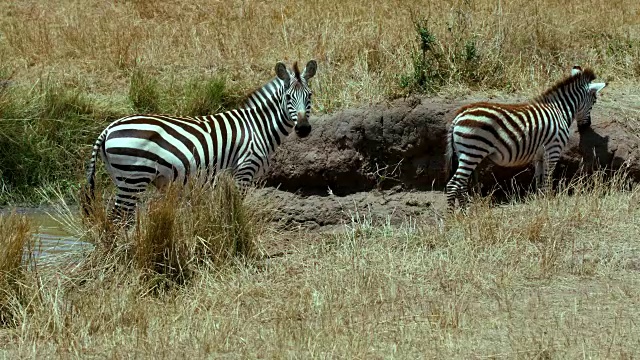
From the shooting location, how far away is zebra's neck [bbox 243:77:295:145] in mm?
10109

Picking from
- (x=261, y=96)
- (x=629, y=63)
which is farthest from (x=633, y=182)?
(x=261, y=96)

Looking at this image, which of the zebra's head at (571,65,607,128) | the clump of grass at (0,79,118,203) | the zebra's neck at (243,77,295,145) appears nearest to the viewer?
the zebra's neck at (243,77,295,145)

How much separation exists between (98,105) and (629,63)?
286 inches

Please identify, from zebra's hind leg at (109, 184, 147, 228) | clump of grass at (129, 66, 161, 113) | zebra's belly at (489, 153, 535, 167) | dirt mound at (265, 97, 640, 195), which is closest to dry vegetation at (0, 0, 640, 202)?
clump of grass at (129, 66, 161, 113)

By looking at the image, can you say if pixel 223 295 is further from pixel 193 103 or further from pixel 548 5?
pixel 548 5

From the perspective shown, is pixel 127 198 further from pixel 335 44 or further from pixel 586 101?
pixel 335 44

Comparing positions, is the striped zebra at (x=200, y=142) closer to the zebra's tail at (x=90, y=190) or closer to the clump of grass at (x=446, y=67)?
the zebra's tail at (x=90, y=190)

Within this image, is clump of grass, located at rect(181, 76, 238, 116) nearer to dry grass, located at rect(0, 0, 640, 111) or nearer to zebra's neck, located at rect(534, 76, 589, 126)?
dry grass, located at rect(0, 0, 640, 111)

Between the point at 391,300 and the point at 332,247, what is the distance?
154cm

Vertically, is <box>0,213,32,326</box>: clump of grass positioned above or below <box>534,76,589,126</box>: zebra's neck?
below

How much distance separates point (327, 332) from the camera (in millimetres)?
6031

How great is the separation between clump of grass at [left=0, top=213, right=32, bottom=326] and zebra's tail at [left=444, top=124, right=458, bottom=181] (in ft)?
16.1

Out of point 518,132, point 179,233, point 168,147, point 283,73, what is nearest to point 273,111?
point 283,73

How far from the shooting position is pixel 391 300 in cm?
679
